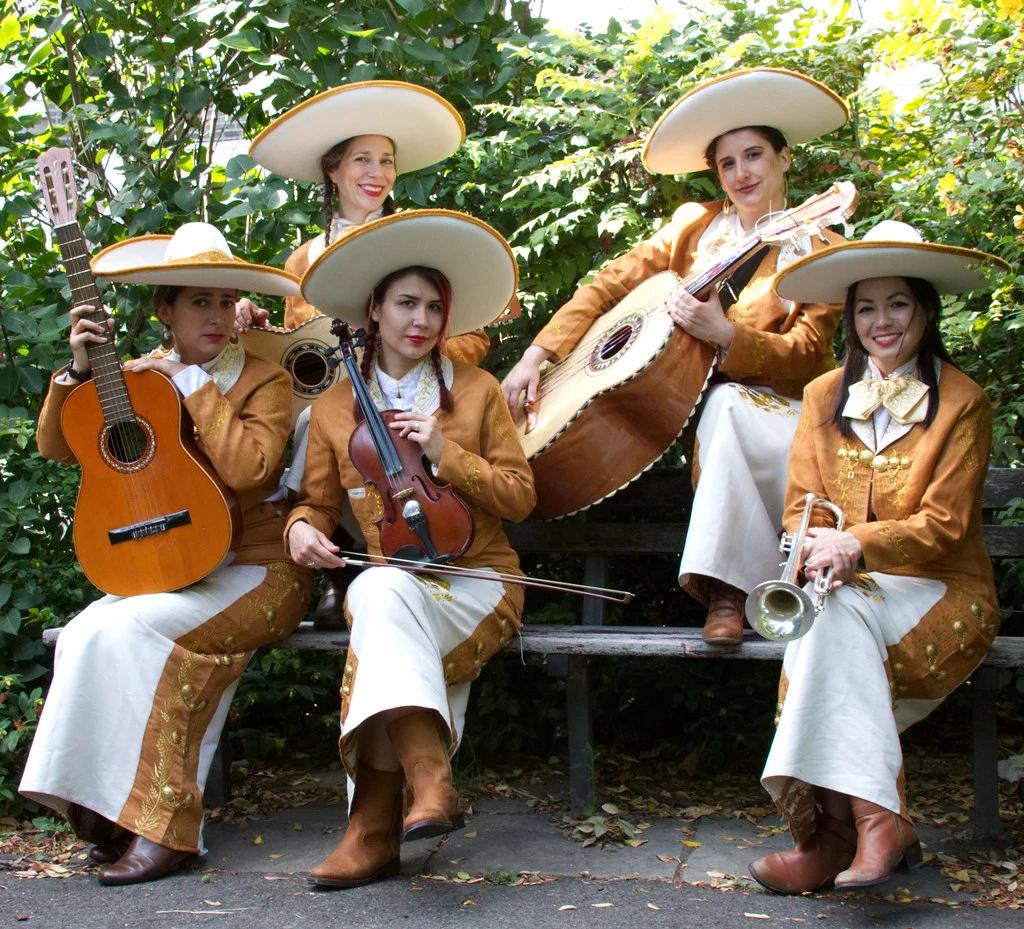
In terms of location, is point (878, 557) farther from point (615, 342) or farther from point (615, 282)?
point (615, 282)

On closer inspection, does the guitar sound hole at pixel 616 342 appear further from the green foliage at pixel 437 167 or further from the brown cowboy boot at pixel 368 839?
the brown cowboy boot at pixel 368 839

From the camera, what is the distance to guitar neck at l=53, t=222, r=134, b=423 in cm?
388

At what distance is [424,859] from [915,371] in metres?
1.81

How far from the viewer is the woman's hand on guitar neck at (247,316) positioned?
14.1ft

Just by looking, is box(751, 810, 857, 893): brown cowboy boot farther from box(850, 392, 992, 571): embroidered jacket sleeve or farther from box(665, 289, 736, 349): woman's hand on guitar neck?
box(665, 289, 736, 349): woman's hand on guitar neck

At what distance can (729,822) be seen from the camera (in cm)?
406

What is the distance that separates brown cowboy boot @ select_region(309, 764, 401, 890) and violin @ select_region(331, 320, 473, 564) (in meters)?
0.58

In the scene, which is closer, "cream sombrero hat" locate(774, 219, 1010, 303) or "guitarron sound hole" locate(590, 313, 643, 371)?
"cream sombrero hat" locate(774, 219, 1010, 303)

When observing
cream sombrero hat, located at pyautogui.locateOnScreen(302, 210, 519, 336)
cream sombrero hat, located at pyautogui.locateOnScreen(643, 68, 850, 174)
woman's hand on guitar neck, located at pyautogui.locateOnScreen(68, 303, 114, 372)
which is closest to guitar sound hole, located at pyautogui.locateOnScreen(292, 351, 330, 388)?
cream sombrero hat, located at pyautogui.locateOnScreen(302, 210, 519, 336)

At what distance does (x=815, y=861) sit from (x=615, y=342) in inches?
63.6

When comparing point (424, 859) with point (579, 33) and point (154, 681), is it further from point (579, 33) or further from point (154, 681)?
point (579, 33)

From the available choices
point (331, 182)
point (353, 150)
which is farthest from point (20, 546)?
point (353, 150)

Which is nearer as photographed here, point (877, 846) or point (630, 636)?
point (877, 846)

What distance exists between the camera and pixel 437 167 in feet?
17.3
